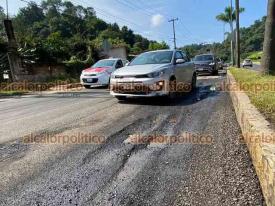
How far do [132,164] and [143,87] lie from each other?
4.40 metres

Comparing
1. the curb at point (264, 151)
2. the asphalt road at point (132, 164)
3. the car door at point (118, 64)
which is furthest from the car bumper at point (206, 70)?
the curb at point (264, 151)

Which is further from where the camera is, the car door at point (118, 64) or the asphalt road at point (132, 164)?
the car door at point (118, 64)

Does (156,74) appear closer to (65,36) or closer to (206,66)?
(206,66)

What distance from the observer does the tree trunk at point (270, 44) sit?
36.7ft

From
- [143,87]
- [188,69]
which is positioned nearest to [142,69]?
[143,87]

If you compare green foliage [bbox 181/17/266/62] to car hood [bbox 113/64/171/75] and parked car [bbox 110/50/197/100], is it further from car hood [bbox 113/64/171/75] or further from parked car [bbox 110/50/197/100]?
car hood [bbox 113/64/171/75]

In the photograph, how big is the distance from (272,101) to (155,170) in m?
3.05

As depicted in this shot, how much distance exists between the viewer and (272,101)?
18.3ft

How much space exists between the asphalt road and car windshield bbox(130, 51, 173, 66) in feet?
9.84

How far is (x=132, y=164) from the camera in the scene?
396 cm

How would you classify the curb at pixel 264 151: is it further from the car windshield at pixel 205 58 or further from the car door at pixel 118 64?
the car windshield at pixel 205 58

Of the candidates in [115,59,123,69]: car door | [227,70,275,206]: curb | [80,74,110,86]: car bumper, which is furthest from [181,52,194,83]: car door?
[115,59,123,69]: car door

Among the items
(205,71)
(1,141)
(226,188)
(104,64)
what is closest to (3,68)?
(104,64)

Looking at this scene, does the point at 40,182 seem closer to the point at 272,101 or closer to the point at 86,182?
the point at 86,182
